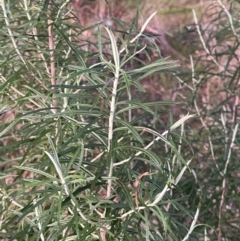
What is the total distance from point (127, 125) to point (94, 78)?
11cm

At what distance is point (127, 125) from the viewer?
70 centimetres

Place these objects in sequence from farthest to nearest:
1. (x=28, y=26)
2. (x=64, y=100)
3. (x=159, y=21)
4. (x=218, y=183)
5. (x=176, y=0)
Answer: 1. (x=176, y=0)
2. (x=159, y=21)
3. (x=218, y=183)
4. (x=28, y=26)
5. (x=64, y=100)

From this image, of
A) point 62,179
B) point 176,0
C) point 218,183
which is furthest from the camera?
point 176,0

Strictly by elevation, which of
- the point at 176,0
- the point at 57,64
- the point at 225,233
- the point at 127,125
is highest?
the point at 127,125

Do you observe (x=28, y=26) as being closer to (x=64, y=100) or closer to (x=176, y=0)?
(x=64, y=100)

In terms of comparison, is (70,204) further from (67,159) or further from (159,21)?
(159,21)

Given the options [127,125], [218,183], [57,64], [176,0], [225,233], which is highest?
[127,125]

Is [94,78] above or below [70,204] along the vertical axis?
above

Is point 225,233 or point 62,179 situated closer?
point 62,179

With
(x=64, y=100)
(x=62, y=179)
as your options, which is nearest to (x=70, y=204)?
(x=62, y=179)

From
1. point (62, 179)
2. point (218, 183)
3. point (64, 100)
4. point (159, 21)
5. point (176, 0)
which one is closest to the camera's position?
point (62, 179)

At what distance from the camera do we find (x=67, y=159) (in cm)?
78

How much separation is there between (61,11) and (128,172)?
14.8 inches

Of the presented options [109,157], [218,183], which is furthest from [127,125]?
[218,183]
